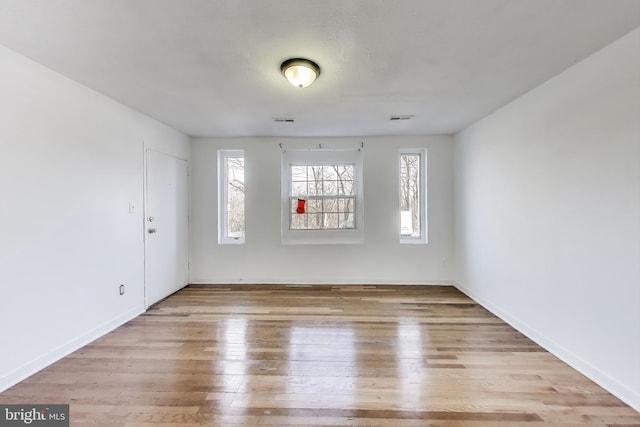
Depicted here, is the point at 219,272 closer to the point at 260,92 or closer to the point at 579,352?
the point at 260,92

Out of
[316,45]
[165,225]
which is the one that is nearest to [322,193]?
[165,225]

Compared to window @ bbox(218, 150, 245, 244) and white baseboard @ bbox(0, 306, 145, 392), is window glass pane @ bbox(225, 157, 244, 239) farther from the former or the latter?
white baseboard @ bbox(0, 306, 145, 392)

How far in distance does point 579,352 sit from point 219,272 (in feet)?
13.9

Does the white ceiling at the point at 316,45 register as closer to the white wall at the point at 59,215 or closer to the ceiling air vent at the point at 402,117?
the white wall at the point at 59,215

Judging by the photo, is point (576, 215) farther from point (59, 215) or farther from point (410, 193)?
point (59, 215)

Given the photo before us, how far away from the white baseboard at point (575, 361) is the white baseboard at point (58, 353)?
13.4 feet

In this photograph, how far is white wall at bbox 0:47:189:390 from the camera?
1.91m

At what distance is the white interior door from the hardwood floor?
63 cm

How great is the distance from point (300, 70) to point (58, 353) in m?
2.94

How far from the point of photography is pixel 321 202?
14.6 ft

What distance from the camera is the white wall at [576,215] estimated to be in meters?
1.76

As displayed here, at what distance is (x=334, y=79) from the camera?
7.54 feet

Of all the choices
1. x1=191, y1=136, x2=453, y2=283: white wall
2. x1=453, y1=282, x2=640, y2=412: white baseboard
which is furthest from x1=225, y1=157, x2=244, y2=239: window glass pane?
x1=453, y1=282, x2=640, y2=412: white baseboard

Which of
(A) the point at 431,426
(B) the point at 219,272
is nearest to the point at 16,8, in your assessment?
(A) the point at 431,426
